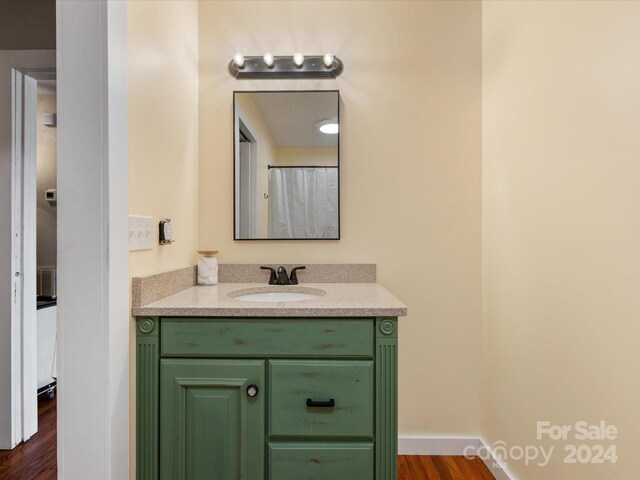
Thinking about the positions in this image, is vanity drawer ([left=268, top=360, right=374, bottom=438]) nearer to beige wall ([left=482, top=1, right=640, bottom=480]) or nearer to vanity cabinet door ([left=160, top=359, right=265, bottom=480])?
vanity cabinet door ([left=160, top=359, right=265, bottom=480])

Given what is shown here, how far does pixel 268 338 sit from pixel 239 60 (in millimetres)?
1400

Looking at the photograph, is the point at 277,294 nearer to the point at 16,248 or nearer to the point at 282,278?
the point at 282,278

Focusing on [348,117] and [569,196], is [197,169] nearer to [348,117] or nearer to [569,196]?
[348,117]

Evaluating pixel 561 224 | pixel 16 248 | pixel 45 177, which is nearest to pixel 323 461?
pixel 561 224

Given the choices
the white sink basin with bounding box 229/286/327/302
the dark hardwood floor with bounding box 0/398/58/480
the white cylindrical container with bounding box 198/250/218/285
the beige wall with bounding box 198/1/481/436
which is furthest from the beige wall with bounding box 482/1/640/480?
the dark hardwood floor with bounding box 0/398/58/480

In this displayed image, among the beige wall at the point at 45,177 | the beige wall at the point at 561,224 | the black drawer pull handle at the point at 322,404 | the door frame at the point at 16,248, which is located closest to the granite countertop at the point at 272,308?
the black drawer pull handle at the point at 322,404

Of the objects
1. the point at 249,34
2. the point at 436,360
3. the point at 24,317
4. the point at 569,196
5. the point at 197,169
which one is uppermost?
the point at 249,34

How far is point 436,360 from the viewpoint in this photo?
1.86 meters

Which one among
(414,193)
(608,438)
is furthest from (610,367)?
(414,193)

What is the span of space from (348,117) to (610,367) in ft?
4.88

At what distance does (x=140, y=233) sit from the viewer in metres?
1.22

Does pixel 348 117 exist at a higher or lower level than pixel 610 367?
higher

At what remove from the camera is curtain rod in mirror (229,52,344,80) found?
1.83 metres

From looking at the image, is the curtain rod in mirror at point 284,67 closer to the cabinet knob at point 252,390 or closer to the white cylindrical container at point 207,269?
the white cylindrical container at point 207,269
